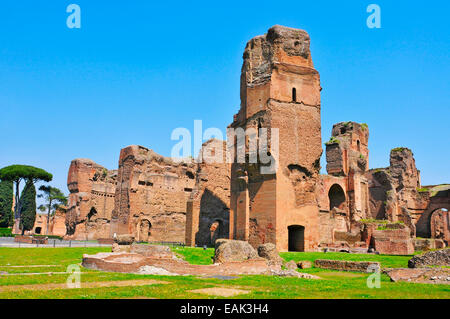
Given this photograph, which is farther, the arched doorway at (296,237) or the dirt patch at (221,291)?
the arched doorway at (296,237)

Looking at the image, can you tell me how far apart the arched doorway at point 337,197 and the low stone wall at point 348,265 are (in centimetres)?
2014

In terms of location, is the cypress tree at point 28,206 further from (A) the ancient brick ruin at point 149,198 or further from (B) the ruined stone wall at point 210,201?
(B) the ruined stone wall at point 210,201

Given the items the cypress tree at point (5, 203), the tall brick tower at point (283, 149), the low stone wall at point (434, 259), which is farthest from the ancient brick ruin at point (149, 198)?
the cypress tree at point (5, 203)

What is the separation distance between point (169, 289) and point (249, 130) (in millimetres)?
15513

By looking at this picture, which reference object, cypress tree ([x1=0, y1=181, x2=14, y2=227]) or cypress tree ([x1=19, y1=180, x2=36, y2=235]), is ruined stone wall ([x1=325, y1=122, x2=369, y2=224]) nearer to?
cypress tree ([x1=19, y1=180, x2=36, y2=235])

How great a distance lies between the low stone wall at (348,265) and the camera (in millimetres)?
12675

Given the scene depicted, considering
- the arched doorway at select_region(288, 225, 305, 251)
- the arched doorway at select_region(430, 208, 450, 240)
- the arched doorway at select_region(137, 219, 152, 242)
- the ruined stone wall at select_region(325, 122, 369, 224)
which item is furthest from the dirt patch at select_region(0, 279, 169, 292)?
the arched doorway at select_region(430, 208, 450, 240)

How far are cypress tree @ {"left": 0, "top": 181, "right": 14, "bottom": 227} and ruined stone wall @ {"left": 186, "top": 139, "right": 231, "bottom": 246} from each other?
112 ft

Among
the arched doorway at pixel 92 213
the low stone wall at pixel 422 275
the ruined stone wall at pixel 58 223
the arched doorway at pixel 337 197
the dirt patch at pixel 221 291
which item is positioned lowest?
the ruined stone wall at pixel 58 223

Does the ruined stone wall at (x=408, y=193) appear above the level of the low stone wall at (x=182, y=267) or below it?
above

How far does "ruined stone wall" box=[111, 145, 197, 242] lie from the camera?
3198 centimetres

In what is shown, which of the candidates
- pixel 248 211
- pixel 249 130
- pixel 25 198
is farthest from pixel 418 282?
pixel 25 198

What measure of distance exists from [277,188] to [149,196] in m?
15.4

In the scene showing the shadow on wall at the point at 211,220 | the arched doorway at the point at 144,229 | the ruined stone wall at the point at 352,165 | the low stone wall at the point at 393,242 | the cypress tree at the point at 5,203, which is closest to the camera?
the low stone wall at the point at 393,242
